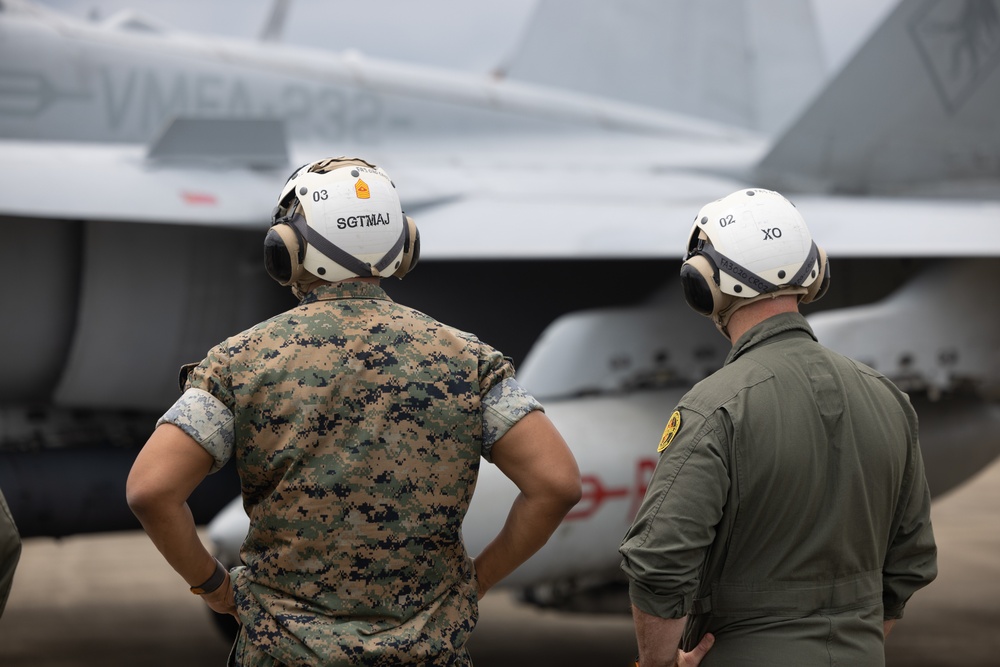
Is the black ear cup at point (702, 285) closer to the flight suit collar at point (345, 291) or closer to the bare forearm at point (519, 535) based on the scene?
the bare forearm at point (519, 535)

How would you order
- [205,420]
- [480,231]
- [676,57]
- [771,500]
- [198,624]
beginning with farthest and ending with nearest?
[676,57]
[198,624]
[480,231]
[771,500]
[205,420]

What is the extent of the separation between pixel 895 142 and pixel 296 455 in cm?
508

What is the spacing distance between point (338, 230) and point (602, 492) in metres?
2.99

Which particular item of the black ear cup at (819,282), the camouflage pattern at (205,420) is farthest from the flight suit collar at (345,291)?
the black ear cup at (819,282)

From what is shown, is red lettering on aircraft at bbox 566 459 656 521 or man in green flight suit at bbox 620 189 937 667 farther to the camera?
red lettering on aircraft at bbox 566 459 656 521

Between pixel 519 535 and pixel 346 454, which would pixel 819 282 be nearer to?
pixel 519 535

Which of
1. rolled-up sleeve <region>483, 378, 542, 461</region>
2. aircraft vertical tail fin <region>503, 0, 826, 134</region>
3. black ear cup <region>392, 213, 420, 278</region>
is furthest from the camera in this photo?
aircraft vertical tail fin <region>503, 0, 826, 134</region>

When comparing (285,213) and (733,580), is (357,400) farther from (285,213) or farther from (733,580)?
(733,580)

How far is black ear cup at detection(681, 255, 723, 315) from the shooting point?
229 centimetres

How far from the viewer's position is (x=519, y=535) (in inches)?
87.6

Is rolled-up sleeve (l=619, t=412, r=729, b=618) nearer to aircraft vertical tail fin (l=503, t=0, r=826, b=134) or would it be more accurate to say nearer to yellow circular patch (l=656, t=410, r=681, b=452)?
yellow circular patch (l=656, t=410, r=681, b=452)

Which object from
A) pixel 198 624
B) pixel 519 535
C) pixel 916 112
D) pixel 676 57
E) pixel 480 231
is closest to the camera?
pixel 519 535

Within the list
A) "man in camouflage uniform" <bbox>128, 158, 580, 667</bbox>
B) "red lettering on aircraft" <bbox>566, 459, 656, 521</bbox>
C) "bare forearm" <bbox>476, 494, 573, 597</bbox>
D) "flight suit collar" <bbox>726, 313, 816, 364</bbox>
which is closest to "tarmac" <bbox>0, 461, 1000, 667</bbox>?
"red lettering on aircraft" <bbox>566, 459, 656, 521</bbox>

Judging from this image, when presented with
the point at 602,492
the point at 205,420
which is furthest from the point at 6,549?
the point at 602,492
